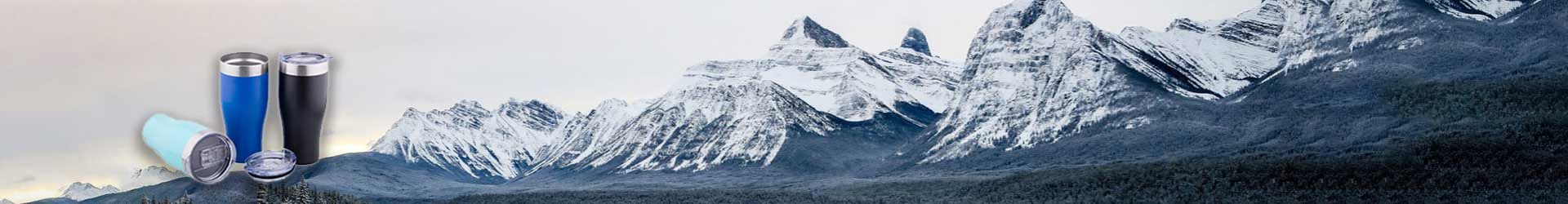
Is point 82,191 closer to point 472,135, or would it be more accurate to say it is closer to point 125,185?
point 125,185

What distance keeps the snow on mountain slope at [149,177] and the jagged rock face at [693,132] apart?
Answer: 143 inches

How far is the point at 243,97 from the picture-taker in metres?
9.43

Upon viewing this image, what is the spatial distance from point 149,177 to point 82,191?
0.62 metres

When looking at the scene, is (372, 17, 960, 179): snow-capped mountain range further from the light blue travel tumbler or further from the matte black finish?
the light blue travel tumbler

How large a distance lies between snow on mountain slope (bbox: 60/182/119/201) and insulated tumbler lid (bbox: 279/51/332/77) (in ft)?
8.61

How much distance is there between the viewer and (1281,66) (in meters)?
14.0

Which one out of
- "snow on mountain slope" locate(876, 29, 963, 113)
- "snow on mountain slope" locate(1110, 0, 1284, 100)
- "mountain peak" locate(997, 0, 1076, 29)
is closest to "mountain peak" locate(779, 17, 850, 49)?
"snow on mountain slope" locate(876, 29, 963, 113)

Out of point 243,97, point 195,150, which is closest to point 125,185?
point 195,150

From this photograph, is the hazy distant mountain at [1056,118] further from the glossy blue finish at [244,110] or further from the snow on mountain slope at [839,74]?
the glossy blue finish at [244,110]

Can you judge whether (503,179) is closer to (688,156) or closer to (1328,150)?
(688,156)

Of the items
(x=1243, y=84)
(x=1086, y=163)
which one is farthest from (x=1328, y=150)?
(x=1086, y=163)

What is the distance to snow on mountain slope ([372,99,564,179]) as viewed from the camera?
494 inches

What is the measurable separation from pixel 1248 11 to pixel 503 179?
7.34 metres

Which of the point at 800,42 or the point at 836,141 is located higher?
the point at 800,42
